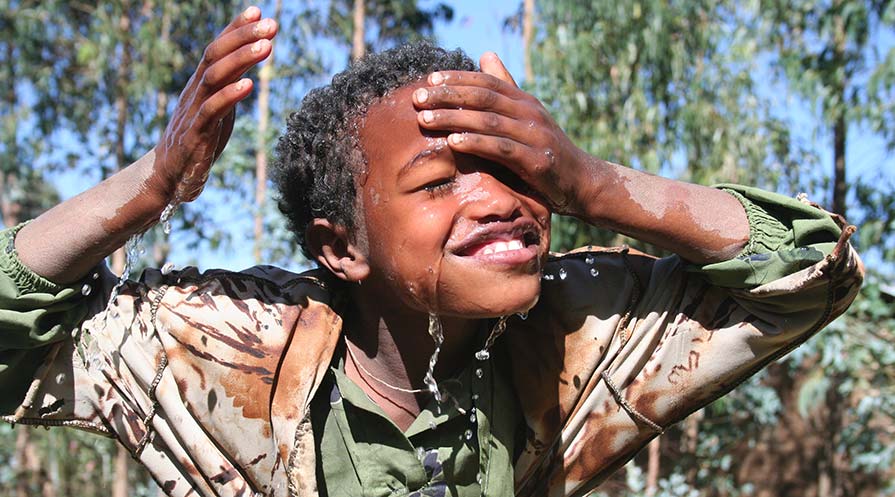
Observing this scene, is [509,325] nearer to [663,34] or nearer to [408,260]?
[408,260]

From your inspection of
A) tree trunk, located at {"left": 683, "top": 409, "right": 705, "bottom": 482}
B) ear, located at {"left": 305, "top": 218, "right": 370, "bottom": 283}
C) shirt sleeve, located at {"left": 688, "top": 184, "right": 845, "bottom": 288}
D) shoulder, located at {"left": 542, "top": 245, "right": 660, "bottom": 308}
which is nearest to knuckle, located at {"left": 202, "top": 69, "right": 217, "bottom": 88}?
ear, located at {"left": 305, "top": 218, "right": 370, "bottom": 283}

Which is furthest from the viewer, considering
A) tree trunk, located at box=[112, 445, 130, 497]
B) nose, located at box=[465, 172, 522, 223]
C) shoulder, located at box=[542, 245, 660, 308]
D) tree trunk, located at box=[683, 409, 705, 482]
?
tree trunk, located at box=[112, 445, 130, 497]

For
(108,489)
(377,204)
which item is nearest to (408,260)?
(377,204)

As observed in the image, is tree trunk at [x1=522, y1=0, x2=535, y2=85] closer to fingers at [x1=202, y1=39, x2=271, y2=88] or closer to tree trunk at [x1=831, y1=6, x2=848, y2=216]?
tree trunk at [x1=831, y1=6, x2=848, y2=216]

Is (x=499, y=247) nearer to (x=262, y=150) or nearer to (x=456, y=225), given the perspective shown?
(x=456, y=225)

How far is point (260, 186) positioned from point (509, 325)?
223 inches

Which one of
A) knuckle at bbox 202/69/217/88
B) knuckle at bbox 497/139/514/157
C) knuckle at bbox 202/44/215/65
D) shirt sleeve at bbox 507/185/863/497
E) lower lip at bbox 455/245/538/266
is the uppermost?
knuckle at bbox 202/44/215/65

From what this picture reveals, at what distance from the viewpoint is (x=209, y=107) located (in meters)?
1.75

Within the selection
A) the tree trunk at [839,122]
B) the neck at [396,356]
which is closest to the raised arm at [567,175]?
the neck at [396,356]

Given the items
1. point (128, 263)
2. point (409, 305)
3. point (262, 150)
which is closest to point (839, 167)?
point (262, 150)

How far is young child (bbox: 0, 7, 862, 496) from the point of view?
1.84 metres

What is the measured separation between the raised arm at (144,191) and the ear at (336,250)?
1.09 feet

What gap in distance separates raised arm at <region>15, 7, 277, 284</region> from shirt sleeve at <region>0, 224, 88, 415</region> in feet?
0.08

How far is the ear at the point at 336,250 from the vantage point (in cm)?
209
